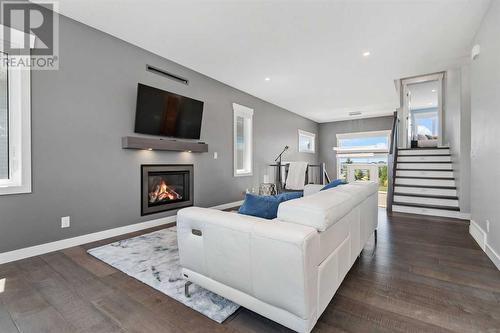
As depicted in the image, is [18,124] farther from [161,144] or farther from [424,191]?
[424,191]

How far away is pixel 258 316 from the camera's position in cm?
157

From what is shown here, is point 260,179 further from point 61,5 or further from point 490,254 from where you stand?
point 61,5

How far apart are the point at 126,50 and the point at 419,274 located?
447 centimetres

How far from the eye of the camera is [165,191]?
4.05m

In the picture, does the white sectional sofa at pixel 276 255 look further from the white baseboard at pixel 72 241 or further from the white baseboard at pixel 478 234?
the white baseboard at pixel 478 234

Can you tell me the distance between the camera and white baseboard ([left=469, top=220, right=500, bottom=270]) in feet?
7.76

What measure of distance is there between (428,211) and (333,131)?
535cm

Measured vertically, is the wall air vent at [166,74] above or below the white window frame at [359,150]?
above

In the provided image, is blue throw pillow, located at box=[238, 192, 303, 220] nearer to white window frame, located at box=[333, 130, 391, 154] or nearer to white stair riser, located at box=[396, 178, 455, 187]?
white stair riser, located at box=[396, 178, 455, 187]

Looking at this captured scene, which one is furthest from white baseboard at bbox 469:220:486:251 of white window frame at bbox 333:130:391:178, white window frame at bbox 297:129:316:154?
white window frame at bbox 333:130:391:178

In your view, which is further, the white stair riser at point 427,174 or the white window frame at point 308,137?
the white window frame at point 308,137

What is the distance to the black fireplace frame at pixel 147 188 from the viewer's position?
11.9ft

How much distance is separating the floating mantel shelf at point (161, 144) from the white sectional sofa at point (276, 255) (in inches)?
83.9

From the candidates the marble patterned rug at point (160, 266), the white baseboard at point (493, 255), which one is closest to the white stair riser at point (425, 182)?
the white baseboard at point (493, 255)
